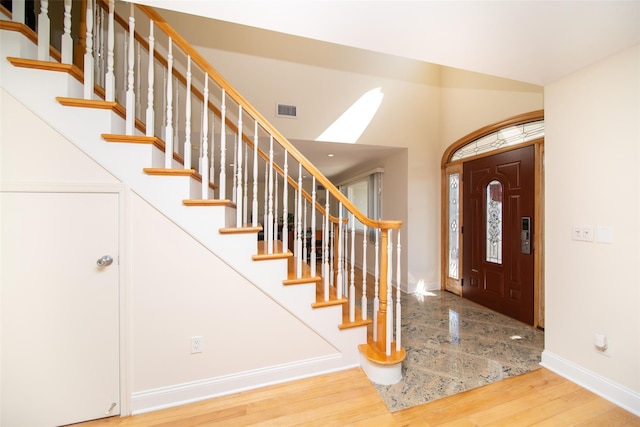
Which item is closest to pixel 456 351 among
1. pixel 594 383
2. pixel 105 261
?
pixel 594 383

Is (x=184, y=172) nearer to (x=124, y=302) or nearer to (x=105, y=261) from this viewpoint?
(x=105, y=261)

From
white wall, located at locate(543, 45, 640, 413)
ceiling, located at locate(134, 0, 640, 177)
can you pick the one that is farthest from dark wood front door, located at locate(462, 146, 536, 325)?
ceiling, located at locate(134, 0, 640, 177)

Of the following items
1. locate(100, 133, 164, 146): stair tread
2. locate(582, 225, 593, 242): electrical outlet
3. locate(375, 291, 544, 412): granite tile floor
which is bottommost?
locate(375, 291, 544, 412): granite tile floor

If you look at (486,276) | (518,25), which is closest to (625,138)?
(518,25)

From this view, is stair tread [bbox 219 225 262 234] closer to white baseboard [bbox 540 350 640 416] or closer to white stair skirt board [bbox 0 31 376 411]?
white stair skirt board [bbox 0 31 376 411]

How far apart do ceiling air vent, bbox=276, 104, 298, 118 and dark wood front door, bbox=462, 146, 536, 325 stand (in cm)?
247

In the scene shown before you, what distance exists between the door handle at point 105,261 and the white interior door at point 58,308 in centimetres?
2

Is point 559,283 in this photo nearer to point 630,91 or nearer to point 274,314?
point 630,91

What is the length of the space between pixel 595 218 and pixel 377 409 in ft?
6.45

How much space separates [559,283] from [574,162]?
928mm

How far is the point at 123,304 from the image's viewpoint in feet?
4.86

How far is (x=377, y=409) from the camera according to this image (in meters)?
1.50

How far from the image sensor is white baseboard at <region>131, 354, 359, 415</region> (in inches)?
59.8

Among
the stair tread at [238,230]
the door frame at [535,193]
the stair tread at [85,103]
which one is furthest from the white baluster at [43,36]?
the door frame at [535,193]
